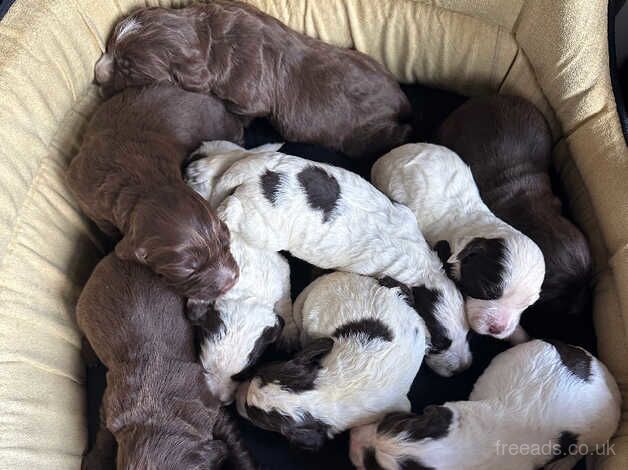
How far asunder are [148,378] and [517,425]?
1.42 metres

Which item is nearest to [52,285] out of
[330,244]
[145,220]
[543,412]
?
[145,220]

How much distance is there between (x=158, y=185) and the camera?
2.44 meters

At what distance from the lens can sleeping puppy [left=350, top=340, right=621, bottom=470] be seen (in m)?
2.20

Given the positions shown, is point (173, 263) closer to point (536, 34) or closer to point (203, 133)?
point (203, 133)

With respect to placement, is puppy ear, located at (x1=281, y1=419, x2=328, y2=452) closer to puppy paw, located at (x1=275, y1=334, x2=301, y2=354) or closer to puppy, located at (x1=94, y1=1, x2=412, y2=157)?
puppy paw, located at (x1=275, y1=334, x2=301, y2=354)

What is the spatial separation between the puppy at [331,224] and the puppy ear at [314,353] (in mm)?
Result: 397

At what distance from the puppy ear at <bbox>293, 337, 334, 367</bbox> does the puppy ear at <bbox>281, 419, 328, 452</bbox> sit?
22 centimetres

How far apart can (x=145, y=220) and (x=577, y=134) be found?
79.6 inches

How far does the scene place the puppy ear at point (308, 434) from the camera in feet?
7.57

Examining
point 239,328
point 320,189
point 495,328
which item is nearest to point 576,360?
point 495,328

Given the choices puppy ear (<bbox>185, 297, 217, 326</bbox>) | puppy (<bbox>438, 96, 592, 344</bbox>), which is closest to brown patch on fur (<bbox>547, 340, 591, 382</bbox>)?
puppy (<bbox>438, 96, 592, 344</bbox>)

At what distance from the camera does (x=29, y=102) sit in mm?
2680

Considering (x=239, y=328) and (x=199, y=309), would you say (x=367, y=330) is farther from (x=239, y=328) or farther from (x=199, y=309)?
(x=199, y=309)

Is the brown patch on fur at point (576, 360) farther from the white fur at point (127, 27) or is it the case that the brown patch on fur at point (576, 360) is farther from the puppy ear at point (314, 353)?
the white fur at point (127, 27)
